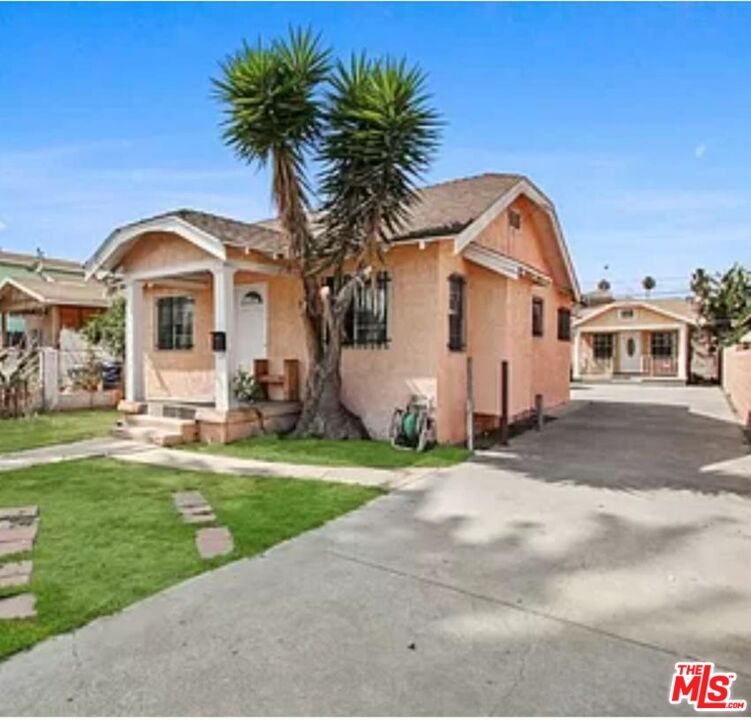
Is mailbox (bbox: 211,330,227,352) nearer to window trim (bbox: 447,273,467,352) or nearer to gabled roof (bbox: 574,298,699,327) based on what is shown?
window trim (bbox: 447,273,467,352)

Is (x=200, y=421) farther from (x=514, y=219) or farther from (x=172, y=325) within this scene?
(x=514, y=219)

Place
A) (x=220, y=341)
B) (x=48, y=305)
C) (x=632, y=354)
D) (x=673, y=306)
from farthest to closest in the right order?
(x=632, y=354) → (x=673, y=306) → (x=48, y=305) → (x=220, y=341)

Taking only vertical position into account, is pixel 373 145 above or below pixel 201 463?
above

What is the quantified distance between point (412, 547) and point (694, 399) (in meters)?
19.1

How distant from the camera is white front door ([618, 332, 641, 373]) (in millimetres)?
33688

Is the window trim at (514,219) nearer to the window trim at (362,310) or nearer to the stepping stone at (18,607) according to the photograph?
the window trim at (362,310)

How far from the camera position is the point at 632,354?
33.9 metres

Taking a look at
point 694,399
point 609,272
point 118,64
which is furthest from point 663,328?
point 118,64

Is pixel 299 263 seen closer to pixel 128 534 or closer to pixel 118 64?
pixel 118 64

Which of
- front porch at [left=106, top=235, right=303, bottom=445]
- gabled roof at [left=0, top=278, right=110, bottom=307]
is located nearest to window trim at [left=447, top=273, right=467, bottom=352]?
front porch at [left=106, top=235, right=303, bottom=445]

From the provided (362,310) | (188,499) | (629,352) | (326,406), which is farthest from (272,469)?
(629,352)

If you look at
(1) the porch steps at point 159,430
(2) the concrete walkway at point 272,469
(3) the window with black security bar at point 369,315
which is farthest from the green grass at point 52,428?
(3) the window with black security bar at point 369,315

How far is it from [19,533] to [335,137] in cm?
739

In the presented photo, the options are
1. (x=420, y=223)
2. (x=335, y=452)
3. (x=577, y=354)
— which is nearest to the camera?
Answer: (x=335, y=452)
